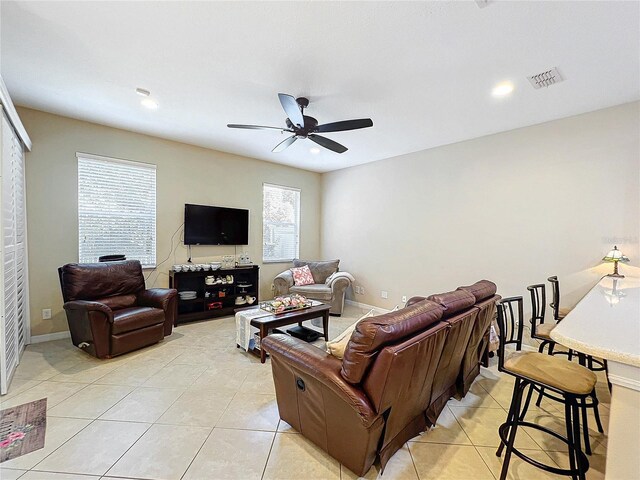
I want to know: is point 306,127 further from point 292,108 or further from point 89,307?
point 89,307

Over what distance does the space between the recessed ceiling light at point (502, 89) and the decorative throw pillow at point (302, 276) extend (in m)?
3.85

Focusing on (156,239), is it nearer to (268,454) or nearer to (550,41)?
(268,454)

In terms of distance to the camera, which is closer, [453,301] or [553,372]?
[553,372]

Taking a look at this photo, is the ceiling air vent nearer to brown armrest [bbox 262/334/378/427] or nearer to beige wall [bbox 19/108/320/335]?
brown armrest [bbox 262/334/378/427]

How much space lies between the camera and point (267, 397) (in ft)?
8.03

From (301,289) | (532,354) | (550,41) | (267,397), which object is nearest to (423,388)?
(532,354)

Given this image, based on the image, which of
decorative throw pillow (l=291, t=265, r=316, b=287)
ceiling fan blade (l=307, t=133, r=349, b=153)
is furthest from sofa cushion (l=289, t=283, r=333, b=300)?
ceiling fan blade (l=307, t=133, r=349, b=153)

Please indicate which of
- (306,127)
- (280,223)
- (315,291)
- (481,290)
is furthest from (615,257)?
(280,223)

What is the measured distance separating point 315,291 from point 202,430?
9.69ft

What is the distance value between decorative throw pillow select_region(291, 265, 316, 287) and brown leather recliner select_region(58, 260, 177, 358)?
213 cm

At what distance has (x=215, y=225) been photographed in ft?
16.0

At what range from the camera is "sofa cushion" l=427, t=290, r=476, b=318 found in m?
1.92

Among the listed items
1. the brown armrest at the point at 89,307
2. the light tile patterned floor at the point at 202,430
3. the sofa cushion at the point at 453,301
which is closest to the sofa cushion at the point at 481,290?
the sofa cushion at the point at 453,301

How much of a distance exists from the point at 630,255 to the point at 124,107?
580 cm
